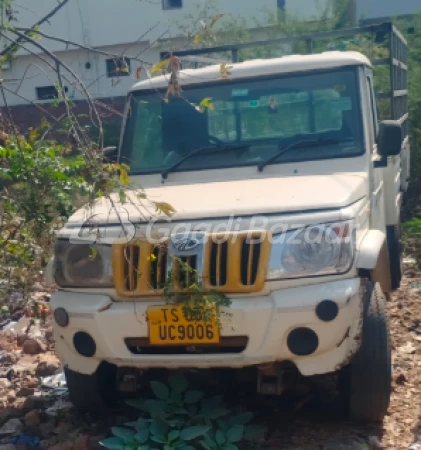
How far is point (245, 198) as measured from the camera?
407 cm

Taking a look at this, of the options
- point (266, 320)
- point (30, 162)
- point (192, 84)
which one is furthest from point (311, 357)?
point (192, 84)

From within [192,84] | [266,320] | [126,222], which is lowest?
[266,320]

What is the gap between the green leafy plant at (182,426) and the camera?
12.3ft

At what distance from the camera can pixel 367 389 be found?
3.92 m

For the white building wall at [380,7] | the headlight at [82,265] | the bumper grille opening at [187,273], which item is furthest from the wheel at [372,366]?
the white building wall at [380,7]

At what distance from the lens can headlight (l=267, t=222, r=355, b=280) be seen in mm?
3672

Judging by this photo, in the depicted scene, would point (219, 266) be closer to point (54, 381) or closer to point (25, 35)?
point (25, 35)

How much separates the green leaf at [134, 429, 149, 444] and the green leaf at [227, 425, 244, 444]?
407mm

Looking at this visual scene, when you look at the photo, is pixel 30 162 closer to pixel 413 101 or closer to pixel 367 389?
pixel 367 389

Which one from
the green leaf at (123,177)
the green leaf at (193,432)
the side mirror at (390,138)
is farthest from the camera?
the side mirror at (390,138)

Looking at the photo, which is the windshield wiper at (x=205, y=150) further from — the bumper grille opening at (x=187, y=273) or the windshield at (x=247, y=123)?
the bumper grille opening at (x=187, y=273)

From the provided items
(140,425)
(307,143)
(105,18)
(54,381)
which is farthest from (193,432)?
(105,18)

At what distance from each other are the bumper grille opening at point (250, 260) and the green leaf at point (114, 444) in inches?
39.0

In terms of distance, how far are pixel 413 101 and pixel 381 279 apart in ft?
24.0
